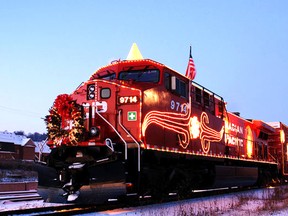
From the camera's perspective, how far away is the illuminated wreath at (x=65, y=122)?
32.4 ft

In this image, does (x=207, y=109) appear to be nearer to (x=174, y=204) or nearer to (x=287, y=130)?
(x=174, y=204)

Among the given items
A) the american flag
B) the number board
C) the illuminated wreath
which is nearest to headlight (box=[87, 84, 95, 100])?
the illuminated wreath

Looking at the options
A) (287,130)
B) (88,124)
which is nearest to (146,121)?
(88,124)

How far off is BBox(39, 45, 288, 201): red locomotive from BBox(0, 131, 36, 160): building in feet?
191

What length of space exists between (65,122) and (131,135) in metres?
1.84

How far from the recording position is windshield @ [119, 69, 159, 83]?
442 inches

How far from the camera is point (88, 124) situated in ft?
33.7

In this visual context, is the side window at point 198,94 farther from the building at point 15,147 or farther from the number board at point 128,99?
the building at point 15,147

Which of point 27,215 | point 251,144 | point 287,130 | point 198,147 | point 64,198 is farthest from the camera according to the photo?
point 287,130

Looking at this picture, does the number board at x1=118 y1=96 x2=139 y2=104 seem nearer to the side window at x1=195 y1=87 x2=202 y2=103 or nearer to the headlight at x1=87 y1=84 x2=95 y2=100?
the headlight at x1=87 y1=84 x2=95 y2=100

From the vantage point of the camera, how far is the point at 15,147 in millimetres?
69688

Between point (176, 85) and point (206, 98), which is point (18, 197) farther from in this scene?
point (206, 98)

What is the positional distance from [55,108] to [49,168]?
5.34 feet

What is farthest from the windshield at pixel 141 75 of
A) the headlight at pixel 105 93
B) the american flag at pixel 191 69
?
the american flag at pixel 191 69
